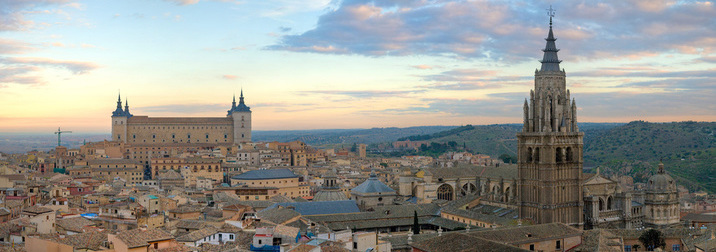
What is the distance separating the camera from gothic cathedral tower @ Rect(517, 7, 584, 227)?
51594 millimetres

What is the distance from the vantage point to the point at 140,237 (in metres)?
27.5

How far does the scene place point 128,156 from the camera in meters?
114

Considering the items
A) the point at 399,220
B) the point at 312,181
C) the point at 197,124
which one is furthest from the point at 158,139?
the point at 399,220

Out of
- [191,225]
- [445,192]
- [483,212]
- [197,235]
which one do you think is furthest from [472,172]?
[197,235]

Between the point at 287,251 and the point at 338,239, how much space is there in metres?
5.46

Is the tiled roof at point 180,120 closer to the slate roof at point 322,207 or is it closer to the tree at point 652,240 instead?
the slate roof at point 322,207

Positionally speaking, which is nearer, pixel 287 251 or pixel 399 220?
pixel 287 251

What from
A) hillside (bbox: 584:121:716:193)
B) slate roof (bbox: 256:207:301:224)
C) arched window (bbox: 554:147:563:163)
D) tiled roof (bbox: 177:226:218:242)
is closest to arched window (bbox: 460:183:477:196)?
arched window (bbox: 554:147:563:163)

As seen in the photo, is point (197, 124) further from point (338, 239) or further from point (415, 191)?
point (338, 239)

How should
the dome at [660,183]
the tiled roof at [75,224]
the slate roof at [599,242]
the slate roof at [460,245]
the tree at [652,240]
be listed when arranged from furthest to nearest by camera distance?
the dome at [660,183] < the tree at [652,240] < the slate roof at [599,242] < the tiled roof at [75,224] < the slate roof at [460,245]

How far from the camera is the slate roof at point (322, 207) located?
2057 inches

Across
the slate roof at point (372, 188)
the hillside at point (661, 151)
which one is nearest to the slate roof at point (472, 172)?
the slate roof at point (372, 188)

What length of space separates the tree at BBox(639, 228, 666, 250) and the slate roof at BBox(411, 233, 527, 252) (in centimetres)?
1241

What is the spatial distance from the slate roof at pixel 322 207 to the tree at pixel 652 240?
21812 mm
